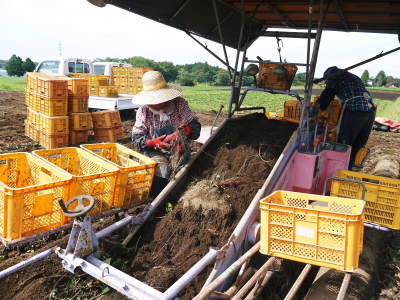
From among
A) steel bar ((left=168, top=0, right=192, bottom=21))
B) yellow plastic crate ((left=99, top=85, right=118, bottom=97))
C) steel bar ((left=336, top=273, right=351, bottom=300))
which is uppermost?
steel bar ((left=168, top=0, right=192, bottom=21))

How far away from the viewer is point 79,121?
10719 millimetres

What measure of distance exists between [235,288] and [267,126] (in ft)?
9.08

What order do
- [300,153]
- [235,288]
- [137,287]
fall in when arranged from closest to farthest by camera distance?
[137,287] → [235,288] → [300,153]

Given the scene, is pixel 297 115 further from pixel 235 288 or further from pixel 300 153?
pixel 235 288

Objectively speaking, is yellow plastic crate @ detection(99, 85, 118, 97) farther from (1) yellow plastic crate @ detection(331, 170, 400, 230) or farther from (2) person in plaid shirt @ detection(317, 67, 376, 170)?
(1) yellow plastic crate @ detection(331, 170, 400, 230)

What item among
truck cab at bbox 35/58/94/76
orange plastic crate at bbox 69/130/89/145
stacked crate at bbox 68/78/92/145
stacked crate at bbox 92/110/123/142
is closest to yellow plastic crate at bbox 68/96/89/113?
stacked crate at bbox 68/78/92/145

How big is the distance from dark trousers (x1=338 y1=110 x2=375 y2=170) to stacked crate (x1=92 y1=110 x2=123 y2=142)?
7.24 m

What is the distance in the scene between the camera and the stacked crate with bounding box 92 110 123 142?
11055mm

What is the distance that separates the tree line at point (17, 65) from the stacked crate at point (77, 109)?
148ft

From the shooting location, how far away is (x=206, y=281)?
9.73ft

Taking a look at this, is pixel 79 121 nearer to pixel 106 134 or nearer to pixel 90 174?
pixel 106 134

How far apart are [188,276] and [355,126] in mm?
4808

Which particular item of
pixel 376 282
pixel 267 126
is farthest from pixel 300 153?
pixel 376 282

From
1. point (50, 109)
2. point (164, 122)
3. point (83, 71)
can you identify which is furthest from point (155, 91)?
point (83, 71)
